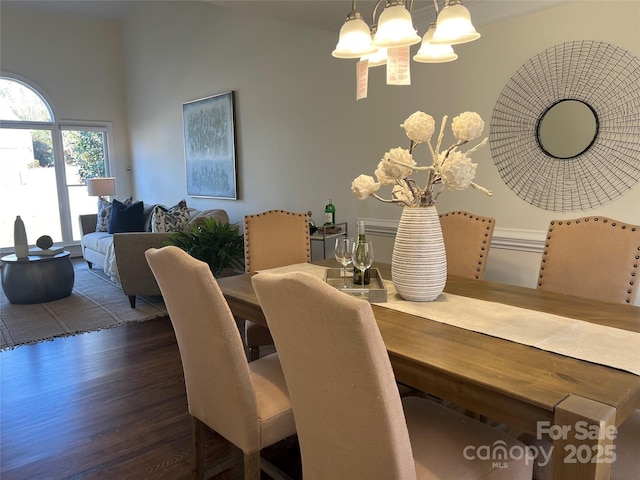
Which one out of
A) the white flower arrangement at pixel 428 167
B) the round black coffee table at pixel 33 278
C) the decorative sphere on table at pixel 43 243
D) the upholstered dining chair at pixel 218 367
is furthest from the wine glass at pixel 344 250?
the decorative sphere on table at pixel 43 243

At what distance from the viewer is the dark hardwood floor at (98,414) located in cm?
198

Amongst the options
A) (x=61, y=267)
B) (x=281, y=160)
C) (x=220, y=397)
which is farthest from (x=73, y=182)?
(x=220, y=397)

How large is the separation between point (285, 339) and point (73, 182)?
282 inches

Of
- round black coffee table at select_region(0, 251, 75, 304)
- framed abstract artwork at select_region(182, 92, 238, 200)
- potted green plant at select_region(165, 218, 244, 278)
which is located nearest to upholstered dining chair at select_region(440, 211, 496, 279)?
potted green plant at select_region(165, 218, 244, 278)

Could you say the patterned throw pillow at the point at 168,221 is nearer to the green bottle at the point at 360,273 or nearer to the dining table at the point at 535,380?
the green bottle at the point at 360,273

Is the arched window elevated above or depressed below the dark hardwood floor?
above

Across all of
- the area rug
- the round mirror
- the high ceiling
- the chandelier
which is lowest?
the area rug

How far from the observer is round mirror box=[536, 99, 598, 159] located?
2.47 metres

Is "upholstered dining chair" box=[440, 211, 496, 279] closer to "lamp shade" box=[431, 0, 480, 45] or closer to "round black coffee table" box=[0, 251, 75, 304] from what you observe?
"lamp shade" box=[431, 0, 480, 45]

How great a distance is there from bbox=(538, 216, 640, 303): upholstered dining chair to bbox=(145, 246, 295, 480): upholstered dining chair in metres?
1.36

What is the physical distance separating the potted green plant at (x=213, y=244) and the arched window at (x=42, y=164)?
13.1 ft

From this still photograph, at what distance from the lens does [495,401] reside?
106 cm

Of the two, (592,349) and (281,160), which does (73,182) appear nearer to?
(281,160)

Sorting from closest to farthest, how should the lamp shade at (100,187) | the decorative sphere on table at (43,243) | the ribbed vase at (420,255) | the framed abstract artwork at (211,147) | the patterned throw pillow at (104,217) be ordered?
the ribbed vase at (420,255), the decorative sphere on table at (43,243), the framed abstract artwork at (211,147), the patterned throw pillow at (104,217), the lamp shade at (100,187)
